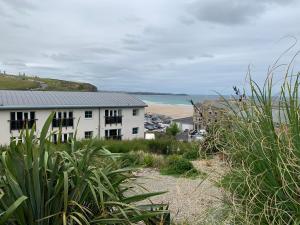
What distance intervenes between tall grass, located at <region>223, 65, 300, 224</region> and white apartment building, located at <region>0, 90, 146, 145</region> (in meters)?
27.4

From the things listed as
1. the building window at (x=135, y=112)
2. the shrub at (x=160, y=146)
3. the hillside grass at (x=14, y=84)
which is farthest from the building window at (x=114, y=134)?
the hillside grass at (x=14, y=84)

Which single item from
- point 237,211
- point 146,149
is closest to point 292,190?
point 237,211

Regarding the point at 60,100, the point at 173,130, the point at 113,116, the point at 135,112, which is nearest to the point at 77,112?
the point at 60,100

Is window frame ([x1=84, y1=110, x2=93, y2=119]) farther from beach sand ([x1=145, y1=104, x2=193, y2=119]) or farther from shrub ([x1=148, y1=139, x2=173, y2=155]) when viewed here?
beach sand ([x1=145, y1=104, x2=193, y2=119])

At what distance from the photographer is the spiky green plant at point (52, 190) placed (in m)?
2.86

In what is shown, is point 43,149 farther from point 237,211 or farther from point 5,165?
point 237,211

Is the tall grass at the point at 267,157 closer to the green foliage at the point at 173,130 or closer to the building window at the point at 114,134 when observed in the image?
the building window at the point at 114,134

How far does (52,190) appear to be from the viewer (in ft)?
9.84

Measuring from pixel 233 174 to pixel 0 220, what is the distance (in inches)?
65.0

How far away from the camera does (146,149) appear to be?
17297 mm

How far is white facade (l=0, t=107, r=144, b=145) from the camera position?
30.1m

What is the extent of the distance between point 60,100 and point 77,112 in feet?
6.36

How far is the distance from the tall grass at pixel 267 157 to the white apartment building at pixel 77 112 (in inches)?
1080

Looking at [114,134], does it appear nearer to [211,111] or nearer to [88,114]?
[88,114]
